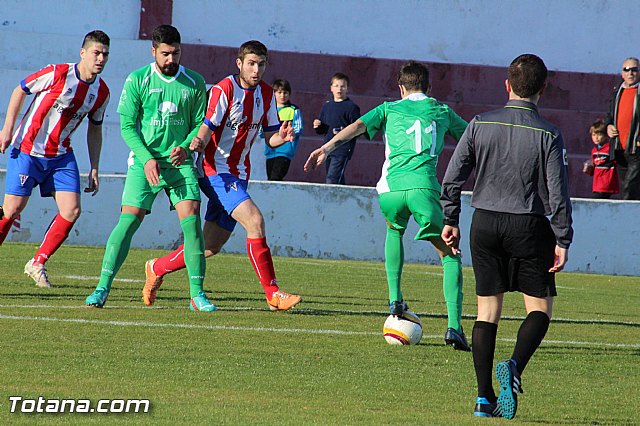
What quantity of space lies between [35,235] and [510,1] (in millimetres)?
12349

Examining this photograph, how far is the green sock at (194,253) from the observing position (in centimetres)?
955

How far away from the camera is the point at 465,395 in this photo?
6.34 m

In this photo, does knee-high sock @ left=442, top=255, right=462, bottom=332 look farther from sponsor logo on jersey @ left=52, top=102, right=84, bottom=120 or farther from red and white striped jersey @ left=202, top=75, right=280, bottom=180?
sponsor logo on jersey @ left=52, top=102, right=84, bottom=120

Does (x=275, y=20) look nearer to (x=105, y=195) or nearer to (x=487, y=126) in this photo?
(x=105, y=195)

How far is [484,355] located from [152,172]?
388cm

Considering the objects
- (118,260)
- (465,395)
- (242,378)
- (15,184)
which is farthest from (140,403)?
(15,184)

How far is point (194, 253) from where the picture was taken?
9.65 metres

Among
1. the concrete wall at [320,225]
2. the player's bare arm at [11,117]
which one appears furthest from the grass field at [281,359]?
the concrete wall at [320,225]

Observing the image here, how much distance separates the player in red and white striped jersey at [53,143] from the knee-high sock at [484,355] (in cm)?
525

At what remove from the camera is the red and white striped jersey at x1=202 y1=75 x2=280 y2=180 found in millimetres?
9711

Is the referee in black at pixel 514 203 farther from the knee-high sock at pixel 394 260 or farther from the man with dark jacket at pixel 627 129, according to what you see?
the man with dark jacket at pixel 627 129

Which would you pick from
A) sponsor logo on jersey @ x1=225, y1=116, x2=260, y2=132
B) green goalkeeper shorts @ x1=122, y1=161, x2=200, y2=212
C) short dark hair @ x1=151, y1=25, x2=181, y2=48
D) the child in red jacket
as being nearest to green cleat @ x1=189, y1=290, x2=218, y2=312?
green goalkeeper shorts @ x1=122, y1=161, x2=200, y2=212

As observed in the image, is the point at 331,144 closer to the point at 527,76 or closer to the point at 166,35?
the point at 166,35

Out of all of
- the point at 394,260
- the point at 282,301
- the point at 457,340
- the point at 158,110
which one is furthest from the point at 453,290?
the point at 158,110
